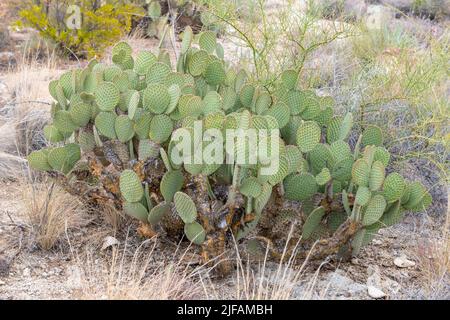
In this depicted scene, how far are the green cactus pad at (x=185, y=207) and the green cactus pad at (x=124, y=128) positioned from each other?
431 millimetres

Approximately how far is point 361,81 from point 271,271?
1845 mm

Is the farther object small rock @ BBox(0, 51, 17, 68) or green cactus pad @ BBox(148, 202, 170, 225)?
small rock @ BBox(0, 51, 17, 68)

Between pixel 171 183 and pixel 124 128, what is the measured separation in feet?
1.07

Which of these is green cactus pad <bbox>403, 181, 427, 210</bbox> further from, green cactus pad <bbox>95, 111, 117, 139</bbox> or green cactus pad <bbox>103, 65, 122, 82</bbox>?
green cactus pad <bbox>103, 65, 122, 82</bbox>

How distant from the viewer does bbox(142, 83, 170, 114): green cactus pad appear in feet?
9.02

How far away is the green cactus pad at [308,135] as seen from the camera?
8.91ft

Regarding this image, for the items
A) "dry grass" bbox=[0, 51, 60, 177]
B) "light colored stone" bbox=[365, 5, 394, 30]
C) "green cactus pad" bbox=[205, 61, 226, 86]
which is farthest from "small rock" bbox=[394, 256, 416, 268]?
"light colored stone" bbox=[365, 5, 394, 30]

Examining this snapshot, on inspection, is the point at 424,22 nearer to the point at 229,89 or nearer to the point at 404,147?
the point at 404,147

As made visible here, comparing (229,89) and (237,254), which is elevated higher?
(229,89)

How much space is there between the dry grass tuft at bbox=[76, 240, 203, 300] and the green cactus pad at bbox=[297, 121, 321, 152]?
0.70 m

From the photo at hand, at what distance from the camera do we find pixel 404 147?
3.85 metres

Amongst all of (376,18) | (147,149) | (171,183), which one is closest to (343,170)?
(171,183)

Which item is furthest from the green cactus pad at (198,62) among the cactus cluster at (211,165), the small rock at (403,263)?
the small rock at (403,263)

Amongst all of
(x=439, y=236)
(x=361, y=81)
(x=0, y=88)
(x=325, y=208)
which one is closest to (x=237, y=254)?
(x=325, y=208)
